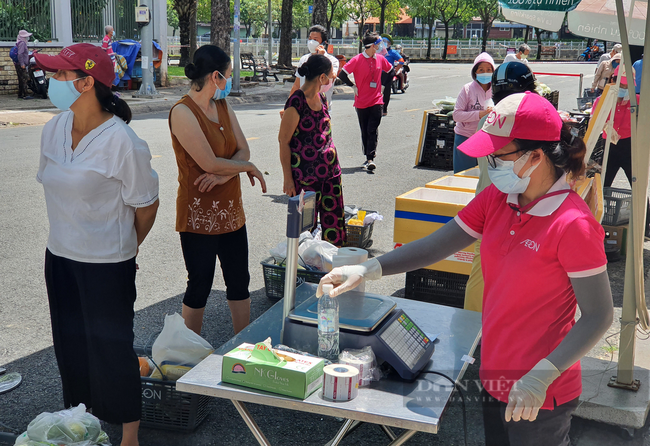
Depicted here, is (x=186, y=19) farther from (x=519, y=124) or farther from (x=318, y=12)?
(x=519, y=124)

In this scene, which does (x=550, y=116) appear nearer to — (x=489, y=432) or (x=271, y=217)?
(x=489, y=432)

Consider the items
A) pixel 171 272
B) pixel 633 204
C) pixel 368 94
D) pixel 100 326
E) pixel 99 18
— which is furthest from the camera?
pixel 99 18

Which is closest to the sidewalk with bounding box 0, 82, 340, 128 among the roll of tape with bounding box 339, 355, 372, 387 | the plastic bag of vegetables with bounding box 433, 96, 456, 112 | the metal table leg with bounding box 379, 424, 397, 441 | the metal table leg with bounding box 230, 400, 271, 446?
the plastic bag of vegetables with bounding box 433, 96, 456, 112

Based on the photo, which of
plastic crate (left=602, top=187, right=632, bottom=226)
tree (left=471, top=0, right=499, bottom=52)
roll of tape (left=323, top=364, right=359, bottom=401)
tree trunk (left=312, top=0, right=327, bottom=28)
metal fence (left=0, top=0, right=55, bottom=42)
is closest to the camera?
roll of tape (left=323, top=364, right=359, bottom=401)

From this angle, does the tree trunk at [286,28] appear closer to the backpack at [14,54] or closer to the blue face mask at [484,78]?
the backpack at [14,54]

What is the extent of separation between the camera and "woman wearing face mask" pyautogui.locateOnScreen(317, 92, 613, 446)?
1918 mm

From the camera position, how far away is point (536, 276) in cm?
201

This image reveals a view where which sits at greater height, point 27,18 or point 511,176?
point 27,18

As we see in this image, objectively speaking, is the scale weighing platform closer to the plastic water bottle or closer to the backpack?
the plastic water bottle

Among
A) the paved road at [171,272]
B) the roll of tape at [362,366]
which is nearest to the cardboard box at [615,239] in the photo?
the paved road at [171,272]

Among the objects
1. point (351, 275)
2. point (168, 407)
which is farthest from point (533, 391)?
point (168, 407)

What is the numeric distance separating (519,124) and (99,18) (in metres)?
20.9

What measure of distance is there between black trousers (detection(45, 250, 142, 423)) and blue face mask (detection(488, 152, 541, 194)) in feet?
5.76

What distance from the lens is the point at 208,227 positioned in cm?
374
